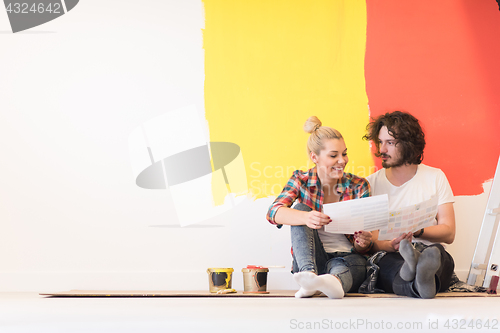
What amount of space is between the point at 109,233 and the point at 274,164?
3.29 feet

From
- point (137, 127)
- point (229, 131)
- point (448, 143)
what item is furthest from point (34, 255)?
point (448, 143)

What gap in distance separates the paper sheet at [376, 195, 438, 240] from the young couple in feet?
0.30

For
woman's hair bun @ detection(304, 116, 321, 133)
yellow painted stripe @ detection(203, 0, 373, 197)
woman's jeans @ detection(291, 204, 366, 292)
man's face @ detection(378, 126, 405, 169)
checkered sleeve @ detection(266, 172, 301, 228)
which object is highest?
yellow painted stripe @ detection(203, 0, 373, 197)

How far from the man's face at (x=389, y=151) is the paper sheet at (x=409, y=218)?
508 millimetres

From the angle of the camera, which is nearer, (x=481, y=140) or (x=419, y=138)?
(x=419, y=138)

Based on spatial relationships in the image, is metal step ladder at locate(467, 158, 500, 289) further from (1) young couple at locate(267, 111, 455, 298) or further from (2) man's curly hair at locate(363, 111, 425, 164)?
(2) man's curly hair at locate(363, 111, 425, 164)

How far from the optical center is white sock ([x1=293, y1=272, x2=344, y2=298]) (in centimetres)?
141

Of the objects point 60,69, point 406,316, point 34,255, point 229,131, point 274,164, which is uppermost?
point 60,69

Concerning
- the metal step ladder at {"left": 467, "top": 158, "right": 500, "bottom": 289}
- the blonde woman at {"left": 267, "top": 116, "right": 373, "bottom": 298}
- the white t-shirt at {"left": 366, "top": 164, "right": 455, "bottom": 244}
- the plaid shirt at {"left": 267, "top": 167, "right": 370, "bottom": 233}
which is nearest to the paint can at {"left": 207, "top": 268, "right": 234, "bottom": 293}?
the blonde woman at {"left": 267, "top": 116, "right": 373, "bottom": 298}

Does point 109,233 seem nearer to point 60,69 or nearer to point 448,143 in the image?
point 60,69

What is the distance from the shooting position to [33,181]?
244cm

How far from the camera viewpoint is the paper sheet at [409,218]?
5.05 feet

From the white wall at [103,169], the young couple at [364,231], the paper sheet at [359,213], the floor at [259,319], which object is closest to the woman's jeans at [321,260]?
the young couple at [364,231]

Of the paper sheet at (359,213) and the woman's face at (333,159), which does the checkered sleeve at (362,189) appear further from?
the paper sheet at (359,213)
